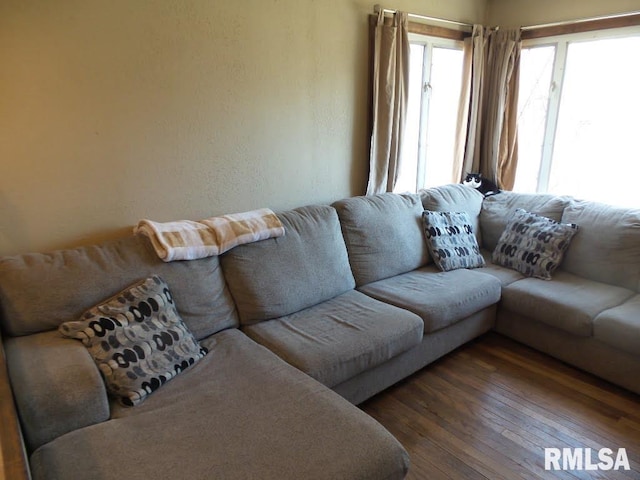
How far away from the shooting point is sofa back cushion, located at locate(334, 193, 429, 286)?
2.79 m

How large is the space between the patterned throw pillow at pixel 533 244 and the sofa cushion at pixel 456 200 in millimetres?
288

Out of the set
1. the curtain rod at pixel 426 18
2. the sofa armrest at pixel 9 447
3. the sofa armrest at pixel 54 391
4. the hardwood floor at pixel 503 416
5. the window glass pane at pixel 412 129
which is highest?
the curtain rod at pixel 426 18

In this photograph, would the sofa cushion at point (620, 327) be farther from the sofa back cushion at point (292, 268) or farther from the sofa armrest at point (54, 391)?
the sofa armrest at point (54, 391)

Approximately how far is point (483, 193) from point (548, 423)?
211cm

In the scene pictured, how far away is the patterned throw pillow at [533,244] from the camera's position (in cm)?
295

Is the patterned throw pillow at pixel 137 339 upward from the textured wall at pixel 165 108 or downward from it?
downward

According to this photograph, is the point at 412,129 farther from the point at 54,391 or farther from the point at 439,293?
the point at 54,391

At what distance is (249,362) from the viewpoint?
185cm

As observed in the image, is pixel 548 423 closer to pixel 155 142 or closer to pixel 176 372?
pixel 176 372

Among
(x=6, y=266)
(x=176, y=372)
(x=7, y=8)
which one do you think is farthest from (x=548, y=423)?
(x=7, y=8)

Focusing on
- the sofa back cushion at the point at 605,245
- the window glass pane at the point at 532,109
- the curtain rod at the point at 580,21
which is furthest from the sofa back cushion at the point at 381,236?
the curtain rod at the point at 580,21

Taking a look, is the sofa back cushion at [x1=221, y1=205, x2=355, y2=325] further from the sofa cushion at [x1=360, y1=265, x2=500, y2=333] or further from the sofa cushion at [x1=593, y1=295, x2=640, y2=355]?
the sofa cushion at [x1=593, y1=295, x2=640, y2=355]

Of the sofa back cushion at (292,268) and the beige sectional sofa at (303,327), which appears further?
the sofa back cushion at (292,268)

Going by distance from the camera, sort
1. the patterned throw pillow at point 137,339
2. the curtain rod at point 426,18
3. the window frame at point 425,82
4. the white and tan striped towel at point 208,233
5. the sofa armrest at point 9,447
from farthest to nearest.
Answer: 1. the window frame at point 425,82
2. the curtain rod at point 426,18
3. the white and tan striped towel at point 208,233
4. the patterned throw pillow at point 137,339
5. the sofa armrest at point 9,447
